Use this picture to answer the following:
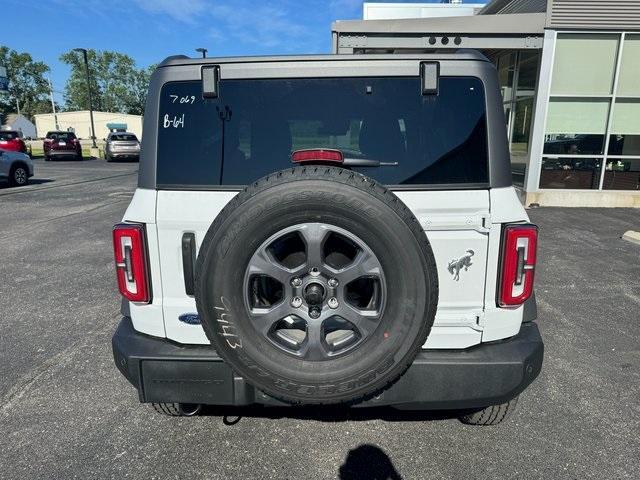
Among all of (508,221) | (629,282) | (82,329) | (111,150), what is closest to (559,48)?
(629,282)

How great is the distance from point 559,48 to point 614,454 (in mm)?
10085

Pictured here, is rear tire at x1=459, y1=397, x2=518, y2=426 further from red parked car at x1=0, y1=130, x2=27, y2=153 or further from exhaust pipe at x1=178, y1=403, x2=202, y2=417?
red parked car at x1=0, y1=130, x2=27, y2=153

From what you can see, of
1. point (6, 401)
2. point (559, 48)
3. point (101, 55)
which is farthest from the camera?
point (101, 55)

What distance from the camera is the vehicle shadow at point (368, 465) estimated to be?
7.43 ft

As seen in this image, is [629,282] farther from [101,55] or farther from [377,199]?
[101,55]

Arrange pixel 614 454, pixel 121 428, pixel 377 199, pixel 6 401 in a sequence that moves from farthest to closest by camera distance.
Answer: pixel 6 401
pixel 121 428
pixel 614 454
pixel 377 199

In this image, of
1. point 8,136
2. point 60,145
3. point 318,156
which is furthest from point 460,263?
point 60,145

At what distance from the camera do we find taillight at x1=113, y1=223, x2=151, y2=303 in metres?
2.11

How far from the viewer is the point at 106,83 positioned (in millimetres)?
111875

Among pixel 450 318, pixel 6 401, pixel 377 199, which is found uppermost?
pixel 377 199

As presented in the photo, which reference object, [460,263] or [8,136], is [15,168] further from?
[460,263]

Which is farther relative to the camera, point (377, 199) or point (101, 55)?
point (101, 55)

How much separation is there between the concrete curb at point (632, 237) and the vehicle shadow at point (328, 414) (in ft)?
20.2

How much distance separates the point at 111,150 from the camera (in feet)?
83.8
